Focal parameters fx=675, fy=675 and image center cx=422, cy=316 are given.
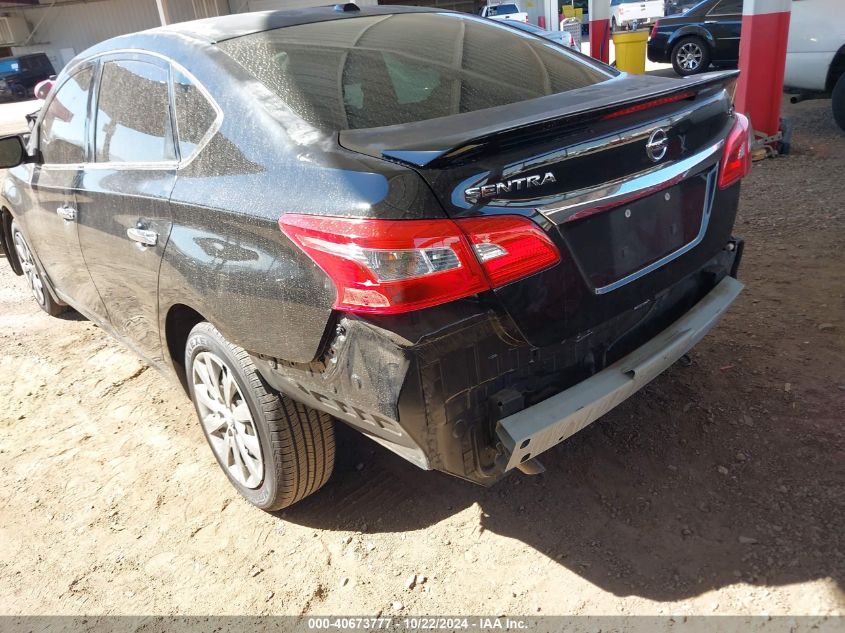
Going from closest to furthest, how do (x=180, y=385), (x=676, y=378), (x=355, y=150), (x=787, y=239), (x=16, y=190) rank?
(x=355, y=150) → (x=180, y=385) → (x=676, y=378) → (x=16, y=190) → (x=787, y=239)

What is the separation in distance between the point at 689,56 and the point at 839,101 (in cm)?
531

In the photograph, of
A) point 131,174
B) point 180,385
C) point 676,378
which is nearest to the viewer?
point 131,174

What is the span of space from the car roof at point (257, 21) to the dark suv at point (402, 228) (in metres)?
0.02

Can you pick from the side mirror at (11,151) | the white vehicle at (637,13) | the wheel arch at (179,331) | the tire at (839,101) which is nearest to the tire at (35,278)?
the side mirror at (11,151)

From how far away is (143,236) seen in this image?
2535 millimetres

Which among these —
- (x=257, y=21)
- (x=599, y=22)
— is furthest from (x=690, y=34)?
(x=257, y=21)

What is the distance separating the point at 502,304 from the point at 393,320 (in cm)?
29

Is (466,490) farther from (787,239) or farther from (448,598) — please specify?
(787,239)

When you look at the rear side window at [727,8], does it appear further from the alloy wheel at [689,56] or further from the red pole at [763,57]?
the red pole at [763,57]

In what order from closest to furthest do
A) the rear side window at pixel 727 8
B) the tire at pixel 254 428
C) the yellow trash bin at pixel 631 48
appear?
1. the tire at pixel 254 428
2. the rear side window at pixel 727 8
3. the yellow trash bin at pixel 631 48

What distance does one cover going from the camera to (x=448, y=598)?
86.3 inches

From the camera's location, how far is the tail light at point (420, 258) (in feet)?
5.56

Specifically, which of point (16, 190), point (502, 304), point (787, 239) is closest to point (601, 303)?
point (502, 304)

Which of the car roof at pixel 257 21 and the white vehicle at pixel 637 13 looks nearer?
the car roof at pixel 257 21
